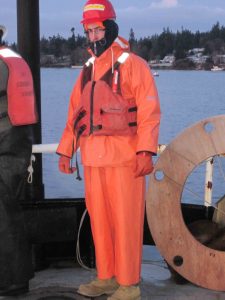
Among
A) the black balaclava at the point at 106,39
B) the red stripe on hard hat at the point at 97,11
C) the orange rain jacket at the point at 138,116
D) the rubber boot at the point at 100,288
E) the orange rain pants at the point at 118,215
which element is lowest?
the rubber boot at the point at 100,288

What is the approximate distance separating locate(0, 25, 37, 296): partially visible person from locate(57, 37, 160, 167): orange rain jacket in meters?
0.34

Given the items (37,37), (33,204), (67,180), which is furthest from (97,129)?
(67,180)

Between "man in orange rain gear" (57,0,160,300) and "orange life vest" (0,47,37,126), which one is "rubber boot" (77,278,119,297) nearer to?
"man in orange rain gear" (57,0,160,300)

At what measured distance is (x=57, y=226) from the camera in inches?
162

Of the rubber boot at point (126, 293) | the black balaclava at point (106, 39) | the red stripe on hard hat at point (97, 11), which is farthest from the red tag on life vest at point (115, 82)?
the rubber boot at point (126, 293)

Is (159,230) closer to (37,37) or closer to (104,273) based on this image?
(104,273)

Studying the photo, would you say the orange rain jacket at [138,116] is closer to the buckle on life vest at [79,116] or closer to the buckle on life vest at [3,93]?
the buckle on life vest at [79,116]

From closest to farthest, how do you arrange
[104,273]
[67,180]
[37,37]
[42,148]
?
[104,273], [42,148], [37,37], [67,180]

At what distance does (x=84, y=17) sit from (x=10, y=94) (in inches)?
22.2

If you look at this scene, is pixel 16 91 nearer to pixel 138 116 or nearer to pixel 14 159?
pixel 14 159

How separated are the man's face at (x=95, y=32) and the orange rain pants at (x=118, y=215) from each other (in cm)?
68

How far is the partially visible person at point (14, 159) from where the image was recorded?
10.7 ft

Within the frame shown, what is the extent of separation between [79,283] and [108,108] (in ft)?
3.86

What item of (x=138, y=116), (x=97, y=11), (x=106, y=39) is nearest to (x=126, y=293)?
(x=138, y=116)
